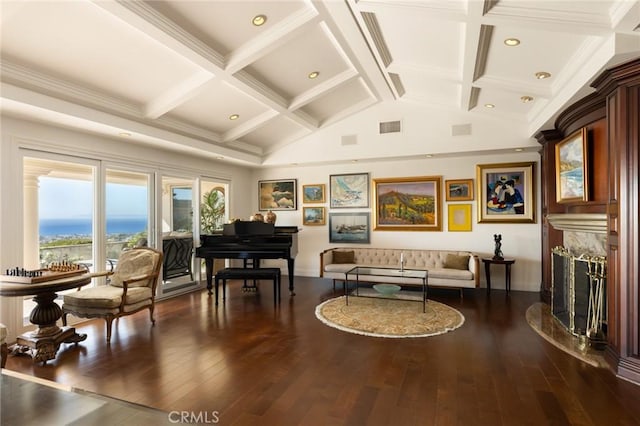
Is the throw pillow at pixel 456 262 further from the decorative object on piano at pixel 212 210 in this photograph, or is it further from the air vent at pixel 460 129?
the decorative object on piano at pixel 212 210

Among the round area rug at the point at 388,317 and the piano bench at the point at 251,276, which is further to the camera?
the piano bench at the point at 251,276

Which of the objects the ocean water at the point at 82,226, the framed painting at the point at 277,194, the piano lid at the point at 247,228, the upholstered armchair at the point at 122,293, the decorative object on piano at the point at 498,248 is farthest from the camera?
the framed painting at the point at 277,194

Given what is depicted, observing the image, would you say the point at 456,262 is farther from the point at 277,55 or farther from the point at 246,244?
the point at 277,55

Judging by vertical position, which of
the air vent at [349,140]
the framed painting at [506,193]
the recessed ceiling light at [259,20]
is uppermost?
the recessed ceiling light at [259,20]

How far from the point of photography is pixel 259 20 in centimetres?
343

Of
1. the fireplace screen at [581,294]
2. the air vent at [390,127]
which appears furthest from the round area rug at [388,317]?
the air vent at [390,127]

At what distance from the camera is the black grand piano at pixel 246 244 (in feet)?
19.1

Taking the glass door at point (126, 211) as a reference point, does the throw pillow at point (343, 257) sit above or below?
below

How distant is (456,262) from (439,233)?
0.86 m

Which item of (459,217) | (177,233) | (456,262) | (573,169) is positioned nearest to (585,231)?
(573,169)

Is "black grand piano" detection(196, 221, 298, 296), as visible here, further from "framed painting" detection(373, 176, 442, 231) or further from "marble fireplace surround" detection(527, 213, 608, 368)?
"marble fireplace surround" detection(527, 213, 608, 368)

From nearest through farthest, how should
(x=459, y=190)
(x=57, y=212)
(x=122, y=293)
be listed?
(x=122, y=293) → (x=57, y=212) → (x=459, y=190)

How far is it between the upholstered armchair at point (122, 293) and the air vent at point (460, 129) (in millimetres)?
5458

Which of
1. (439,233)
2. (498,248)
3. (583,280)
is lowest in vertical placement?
(583,280)
